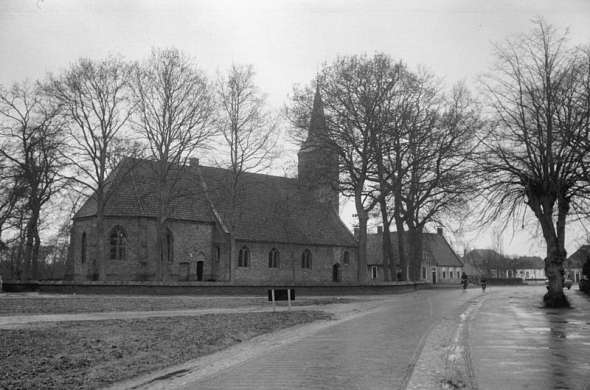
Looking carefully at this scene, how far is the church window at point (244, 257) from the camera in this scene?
53.6 m

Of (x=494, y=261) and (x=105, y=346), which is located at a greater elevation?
(x=494, y=261)

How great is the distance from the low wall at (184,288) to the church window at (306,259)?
1798 centimetres

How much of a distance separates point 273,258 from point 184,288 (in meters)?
20.6

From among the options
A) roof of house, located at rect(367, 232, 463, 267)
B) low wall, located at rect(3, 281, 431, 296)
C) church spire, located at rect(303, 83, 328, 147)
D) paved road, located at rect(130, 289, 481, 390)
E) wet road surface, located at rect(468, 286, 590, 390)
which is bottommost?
paved road, located at rect(130, 289, 481, 390)

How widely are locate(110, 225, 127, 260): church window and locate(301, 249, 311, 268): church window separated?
18.1 meters

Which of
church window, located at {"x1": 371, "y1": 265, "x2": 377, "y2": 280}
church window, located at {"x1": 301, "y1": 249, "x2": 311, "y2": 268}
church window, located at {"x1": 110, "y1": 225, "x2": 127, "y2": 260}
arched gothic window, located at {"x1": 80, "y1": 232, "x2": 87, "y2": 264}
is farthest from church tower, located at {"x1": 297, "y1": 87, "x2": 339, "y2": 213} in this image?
church window, located at {"x1": 371, "y1": 265, "x2": 377, "y2": 280}

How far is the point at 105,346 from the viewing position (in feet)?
43.6

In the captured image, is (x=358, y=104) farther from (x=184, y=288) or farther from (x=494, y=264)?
(x=494, y=264)

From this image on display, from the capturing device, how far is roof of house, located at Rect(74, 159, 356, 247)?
47.8m

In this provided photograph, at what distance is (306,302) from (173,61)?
18801mm

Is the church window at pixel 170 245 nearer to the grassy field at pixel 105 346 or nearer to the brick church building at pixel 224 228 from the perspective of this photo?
the brick church building at pixel 224 228

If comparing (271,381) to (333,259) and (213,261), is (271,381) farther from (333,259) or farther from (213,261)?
(333,259)

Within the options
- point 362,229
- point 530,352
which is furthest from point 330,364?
point 362,229

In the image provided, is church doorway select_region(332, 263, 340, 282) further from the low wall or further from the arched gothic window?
the arched gothic window
